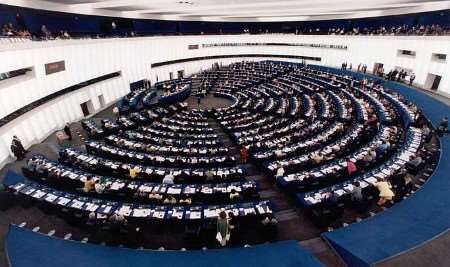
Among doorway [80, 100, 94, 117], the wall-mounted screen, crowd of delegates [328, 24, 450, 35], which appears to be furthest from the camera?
doorway [80, 100, 94, 117]

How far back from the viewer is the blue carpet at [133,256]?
29.5 ft

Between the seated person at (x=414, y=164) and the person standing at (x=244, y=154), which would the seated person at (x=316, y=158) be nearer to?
the person standing at (x=244, y=154)

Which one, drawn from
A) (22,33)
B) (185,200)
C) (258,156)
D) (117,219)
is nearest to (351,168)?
(258,156)

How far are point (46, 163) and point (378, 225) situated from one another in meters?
16.9

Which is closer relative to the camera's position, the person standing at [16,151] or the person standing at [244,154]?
the person standing at [244,154]

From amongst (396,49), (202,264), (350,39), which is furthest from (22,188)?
(350,39)

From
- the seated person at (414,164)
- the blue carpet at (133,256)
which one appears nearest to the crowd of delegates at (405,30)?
the seated person at (414,164)

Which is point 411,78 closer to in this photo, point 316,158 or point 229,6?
point 229,6

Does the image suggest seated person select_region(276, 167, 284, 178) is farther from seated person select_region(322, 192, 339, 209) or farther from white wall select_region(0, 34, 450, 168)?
white wall select_region(0, 34, 450, 168)

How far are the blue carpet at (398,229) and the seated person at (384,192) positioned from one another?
103 centimetres

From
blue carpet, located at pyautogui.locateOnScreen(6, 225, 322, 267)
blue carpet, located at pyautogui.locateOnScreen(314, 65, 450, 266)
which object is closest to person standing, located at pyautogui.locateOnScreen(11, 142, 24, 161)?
blue carpet, located at pyautogui.locateOnScreen(6, 225, 322, 267)

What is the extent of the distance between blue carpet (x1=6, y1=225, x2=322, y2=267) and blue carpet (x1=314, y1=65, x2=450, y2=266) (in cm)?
146

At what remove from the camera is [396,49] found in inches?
1423

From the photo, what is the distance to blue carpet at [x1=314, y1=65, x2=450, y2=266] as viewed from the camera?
9.30 meters
